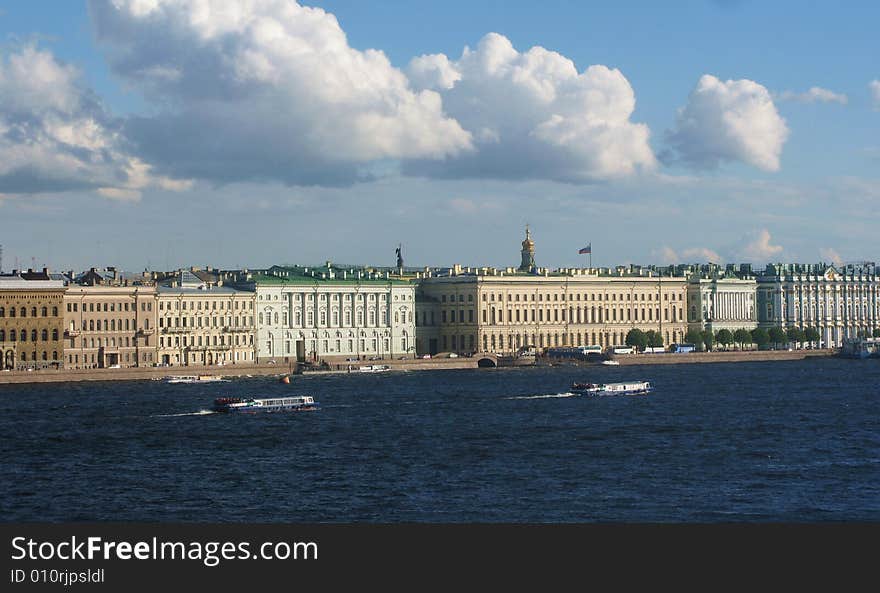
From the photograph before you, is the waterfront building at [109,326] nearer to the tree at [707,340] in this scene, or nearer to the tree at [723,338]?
the tree at [707,340]

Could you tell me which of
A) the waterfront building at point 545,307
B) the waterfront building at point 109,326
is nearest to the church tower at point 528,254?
the waterfront building at point 545,307

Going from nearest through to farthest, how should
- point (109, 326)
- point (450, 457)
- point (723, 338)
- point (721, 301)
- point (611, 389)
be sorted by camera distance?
1. point (450, 457)
2. point (611, 389)
3. point (109, 326)
4. point (723, 338)
5. point (721, 301)

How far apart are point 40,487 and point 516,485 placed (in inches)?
335

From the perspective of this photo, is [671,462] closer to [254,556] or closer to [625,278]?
[254,556]

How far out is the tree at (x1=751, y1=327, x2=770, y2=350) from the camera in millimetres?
114312

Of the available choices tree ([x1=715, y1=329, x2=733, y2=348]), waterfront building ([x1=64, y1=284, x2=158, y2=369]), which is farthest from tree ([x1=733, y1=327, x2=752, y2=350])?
waterfront building ([x1=64, y1=284, x2=158, y2=369])

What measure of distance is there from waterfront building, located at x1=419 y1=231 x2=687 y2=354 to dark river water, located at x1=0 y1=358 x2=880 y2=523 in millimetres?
38424

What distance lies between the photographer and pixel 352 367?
8919 centimetres

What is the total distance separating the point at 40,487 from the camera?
111 feet

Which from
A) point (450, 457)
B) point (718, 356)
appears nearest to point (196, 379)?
point (718, 356)

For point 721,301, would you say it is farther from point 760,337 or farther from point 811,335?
point 811,335

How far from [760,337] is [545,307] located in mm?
15270

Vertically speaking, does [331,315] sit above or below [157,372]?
above

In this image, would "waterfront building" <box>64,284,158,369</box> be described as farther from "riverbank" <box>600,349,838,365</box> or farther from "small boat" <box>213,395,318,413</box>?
"small boat" <box>213,395,318,413</box>
